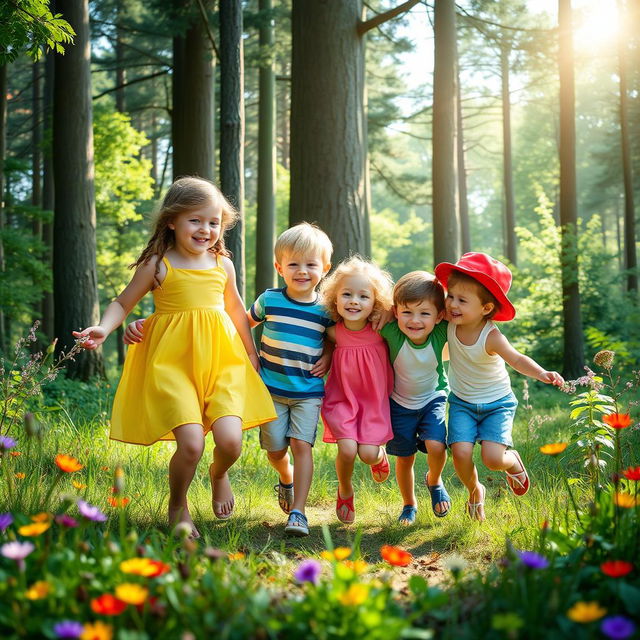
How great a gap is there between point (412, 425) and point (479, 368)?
0.51m

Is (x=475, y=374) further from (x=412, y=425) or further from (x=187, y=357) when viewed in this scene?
(x=187, y=357)

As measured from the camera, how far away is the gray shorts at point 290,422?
390cm

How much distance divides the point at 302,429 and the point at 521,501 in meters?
1.27

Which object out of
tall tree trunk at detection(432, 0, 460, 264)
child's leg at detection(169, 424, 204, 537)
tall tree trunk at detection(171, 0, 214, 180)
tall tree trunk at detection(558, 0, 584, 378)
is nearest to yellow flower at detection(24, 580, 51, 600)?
child's leg at detection(169, 424, 204, 537)

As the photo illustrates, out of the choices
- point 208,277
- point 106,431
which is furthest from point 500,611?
point 106,431

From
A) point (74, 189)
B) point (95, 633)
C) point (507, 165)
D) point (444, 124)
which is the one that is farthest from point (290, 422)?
point (507, 165)

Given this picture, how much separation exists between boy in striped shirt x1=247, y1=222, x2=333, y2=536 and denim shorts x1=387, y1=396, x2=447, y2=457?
47cm

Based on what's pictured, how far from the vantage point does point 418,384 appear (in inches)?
156

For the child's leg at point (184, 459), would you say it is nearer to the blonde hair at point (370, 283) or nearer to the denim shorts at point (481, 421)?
the blonde hair at point (370, 283)

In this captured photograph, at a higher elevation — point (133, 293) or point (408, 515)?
point (133, 293)

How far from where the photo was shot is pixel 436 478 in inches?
155

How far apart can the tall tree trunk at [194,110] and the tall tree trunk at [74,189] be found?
205cm

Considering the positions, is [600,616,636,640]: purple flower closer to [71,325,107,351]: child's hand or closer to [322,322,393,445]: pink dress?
[322,322,393,445]: pink dress

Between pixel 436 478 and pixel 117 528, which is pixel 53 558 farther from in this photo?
pixel 436 478
